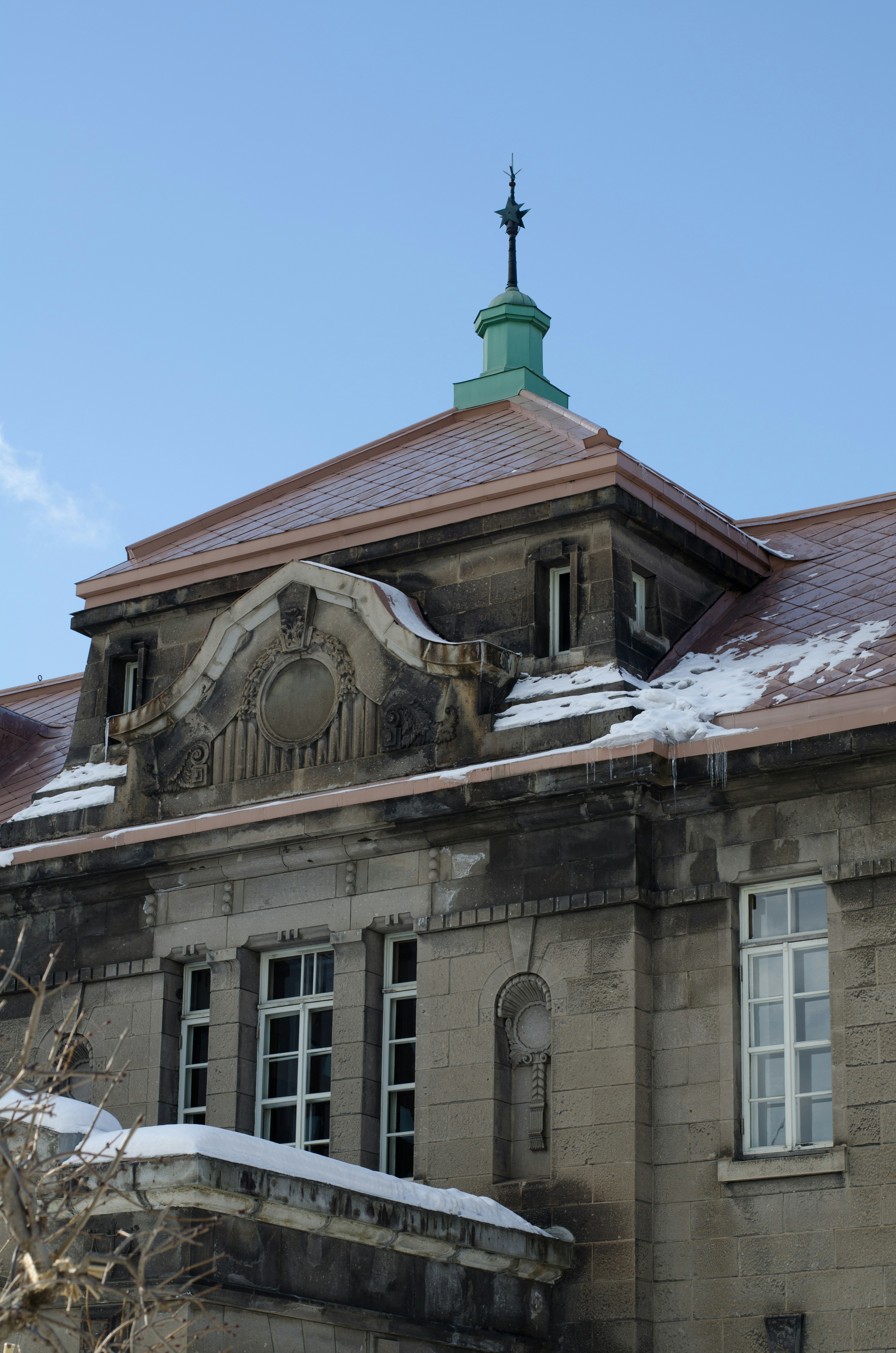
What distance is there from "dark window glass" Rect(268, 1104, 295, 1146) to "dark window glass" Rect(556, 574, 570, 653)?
17.6 ft

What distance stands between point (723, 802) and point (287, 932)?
476 cm

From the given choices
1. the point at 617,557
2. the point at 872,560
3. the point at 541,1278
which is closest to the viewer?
the point at 541,1278

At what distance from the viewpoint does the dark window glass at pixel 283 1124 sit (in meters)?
19.8

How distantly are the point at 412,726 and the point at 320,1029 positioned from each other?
321cm

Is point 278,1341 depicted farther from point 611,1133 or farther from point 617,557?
point 617,557

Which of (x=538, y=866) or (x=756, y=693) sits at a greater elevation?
(x=756, y=693)

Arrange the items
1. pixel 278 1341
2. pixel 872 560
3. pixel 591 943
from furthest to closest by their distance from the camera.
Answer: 1. pixel 872 560
2. pixel 591 943
3. pixel 278 1341

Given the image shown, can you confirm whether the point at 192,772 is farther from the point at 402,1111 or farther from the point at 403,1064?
the point at 402,1111

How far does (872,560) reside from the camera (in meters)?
21.2

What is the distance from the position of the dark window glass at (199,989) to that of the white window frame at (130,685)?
3488 mm

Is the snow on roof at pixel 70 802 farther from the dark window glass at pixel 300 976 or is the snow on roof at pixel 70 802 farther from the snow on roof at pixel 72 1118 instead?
the snow on roof at pixel 72 1118

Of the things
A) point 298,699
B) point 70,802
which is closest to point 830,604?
point 298,699

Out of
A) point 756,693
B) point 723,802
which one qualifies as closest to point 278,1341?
point 723,802

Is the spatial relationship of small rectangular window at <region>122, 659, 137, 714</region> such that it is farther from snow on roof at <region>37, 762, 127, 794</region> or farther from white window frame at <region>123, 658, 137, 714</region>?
snow on roof at <region>37, 762, 127, 794</region>
